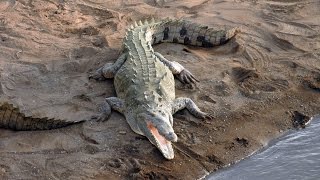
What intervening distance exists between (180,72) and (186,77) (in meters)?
0.11

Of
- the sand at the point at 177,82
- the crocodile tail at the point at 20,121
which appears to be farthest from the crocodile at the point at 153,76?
the crocodile tail at the point at 20,121

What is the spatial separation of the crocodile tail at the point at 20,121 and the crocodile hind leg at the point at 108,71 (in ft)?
3.66

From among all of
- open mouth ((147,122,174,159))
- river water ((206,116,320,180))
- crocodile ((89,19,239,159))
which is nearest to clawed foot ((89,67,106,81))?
crocodile ((89,19,239,159))

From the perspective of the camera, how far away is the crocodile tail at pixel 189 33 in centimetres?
729

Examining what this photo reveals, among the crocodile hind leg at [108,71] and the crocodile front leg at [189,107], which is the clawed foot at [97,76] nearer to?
the crocodile hind leg at [108,71]

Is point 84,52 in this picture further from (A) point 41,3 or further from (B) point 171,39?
(A) point 41,3

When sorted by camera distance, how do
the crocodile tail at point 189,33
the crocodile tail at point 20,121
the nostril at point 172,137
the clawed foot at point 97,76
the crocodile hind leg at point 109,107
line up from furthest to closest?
the crocodile tail at point 189,33 < the clawed foot at point 97,76 < the crocodile hind leg at point 109,107 < the crocodile tail at point 20,121 < the nostril at point 172,137

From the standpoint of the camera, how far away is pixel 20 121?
5605 millimetres

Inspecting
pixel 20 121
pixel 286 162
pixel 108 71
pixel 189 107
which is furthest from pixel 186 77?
pixel 20 121

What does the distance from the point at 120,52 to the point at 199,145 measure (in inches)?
79.2

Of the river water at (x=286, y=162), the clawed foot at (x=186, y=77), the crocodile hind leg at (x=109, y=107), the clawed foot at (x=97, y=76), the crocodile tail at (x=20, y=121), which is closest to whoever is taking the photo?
the river water at (x=286, y=162)

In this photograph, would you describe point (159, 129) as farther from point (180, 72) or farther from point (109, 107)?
point (180, 72)

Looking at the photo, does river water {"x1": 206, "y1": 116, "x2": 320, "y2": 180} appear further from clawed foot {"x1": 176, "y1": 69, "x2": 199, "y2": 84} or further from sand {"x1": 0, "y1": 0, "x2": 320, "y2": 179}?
clawed foot {"x1": 176, "y1": 69, "x2": 199, "y2": 84}

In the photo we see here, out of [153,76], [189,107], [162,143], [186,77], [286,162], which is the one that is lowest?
[286,162]
